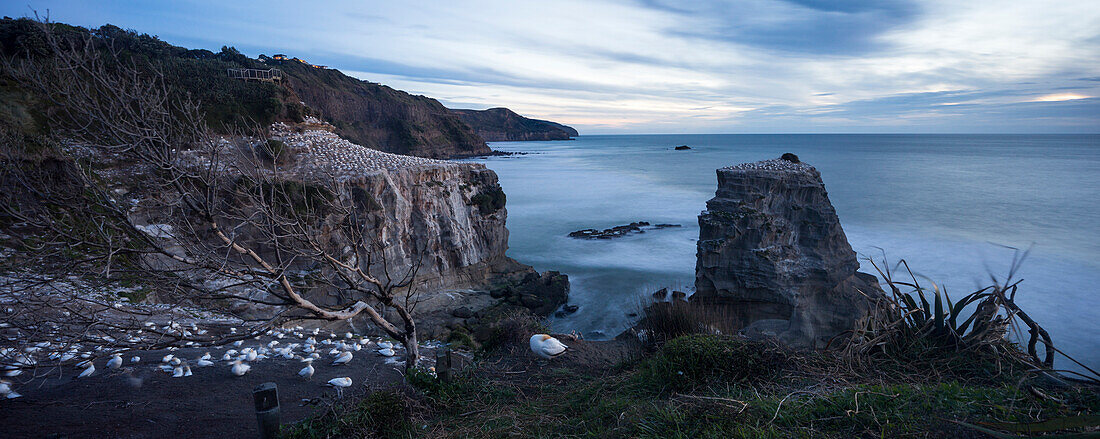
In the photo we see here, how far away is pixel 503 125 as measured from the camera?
142 meters

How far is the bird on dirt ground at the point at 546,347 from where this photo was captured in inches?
264

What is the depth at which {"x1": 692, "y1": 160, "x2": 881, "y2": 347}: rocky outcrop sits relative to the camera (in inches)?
500

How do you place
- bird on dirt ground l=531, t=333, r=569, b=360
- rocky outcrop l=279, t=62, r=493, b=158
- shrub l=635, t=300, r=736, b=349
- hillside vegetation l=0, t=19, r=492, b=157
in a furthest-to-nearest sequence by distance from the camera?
rocky outcrop l=279, t=62, r=493, b=158, hillside vegetation l=0, t=19, r=492, b=157, shrub l=635, t=300, r=736, b=349, bird on dirt ground l=531, t=333, r=569, b=360

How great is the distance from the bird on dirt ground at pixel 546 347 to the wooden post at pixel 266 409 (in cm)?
349

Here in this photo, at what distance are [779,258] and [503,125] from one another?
5273 inches

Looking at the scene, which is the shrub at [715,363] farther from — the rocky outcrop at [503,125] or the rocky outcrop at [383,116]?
the rocky outcrop at [503,125]

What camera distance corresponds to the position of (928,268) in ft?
62.5

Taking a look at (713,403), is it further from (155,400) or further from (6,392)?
(6,392)

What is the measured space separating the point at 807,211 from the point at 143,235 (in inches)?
551

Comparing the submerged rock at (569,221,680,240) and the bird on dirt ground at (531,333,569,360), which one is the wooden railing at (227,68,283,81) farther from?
the bird on dirt ground at (531,333,569,360)

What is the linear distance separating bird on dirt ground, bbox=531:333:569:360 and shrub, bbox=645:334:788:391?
7.38 feet

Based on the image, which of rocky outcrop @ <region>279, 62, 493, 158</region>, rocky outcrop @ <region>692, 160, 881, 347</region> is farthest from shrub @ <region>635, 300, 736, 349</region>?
rocky outcrop @ <region>279, 62, 493, 158</region>

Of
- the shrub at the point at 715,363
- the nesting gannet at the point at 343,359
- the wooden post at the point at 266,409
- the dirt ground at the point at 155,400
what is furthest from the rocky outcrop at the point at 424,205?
the shrub at the point at 715,363

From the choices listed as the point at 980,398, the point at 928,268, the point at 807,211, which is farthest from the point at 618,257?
the point at 980,398
